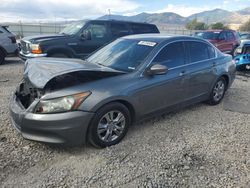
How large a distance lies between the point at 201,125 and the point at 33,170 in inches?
116

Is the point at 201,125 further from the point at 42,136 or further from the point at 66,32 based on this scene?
the point at 66,32

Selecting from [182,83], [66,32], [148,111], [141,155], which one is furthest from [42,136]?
[66,32]

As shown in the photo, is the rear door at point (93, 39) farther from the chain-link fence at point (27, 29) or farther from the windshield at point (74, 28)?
the chain-link fence at point (27, 29)

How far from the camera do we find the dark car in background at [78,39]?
823 centimetres

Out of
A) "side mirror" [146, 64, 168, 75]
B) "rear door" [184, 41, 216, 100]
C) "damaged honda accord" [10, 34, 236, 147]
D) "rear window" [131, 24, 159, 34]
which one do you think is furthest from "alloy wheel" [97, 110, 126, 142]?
"rear window" [131, 24, 159, 34]

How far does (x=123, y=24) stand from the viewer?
9828 mm

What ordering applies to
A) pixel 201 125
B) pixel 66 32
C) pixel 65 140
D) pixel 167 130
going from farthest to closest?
pixel 66 32
pixel 201 125
pixel 167 130
pixel 65 140

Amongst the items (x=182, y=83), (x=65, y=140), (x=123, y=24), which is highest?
(x=123, y=24)

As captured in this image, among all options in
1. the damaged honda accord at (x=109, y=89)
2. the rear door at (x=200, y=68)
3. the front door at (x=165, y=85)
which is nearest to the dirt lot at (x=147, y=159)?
the damaged honda accord at (x=109, y=89)

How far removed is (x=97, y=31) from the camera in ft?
30.9

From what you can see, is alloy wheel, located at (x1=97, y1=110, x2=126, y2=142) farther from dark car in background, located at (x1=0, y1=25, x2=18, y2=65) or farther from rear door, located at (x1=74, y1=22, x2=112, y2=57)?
dark car in background, located at (x1=0, y1=25, x2=18, y2=65)

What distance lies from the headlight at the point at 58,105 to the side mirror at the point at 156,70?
1.31 metres

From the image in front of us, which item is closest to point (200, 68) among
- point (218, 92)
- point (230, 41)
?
point (218, 92)

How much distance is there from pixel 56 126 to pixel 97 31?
262 inches
